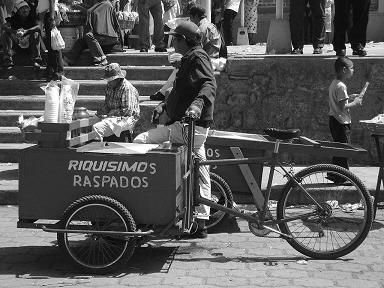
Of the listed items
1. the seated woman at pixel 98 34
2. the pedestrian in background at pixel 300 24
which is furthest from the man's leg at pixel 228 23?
the pedestrian in background at pixel 300 24

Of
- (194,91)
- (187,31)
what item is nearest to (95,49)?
(187,31)

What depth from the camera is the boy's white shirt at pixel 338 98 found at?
26.3 ft

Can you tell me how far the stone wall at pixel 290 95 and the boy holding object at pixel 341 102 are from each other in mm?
1611

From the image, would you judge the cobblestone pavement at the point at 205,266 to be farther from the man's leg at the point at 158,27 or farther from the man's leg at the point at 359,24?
the man's leg at the point at 158,27

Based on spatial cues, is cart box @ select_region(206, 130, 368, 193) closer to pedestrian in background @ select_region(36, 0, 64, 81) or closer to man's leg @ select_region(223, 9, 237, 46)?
pedestrian in background @ select_region(36, 0, 64, 81)

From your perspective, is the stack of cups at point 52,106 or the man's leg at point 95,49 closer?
the stack of cups at point 52,106

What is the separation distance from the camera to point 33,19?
12.0 meters

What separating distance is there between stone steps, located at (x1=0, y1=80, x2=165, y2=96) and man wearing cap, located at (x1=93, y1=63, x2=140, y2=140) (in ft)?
7.95

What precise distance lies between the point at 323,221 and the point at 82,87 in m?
5.98

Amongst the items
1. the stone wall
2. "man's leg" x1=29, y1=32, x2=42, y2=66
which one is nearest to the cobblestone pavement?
the stone wall

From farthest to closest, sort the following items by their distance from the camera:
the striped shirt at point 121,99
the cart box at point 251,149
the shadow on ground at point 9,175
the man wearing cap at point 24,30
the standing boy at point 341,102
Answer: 1. the man wearing cap at point 24,30
2. the shadow on ground at point 9,175
3. the striped shirt at point 121,99
4. the standing boy at point 341,102
5. the cart box at point 251,149

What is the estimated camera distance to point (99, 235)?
5.89m

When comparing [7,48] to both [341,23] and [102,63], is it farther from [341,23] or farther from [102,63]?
[341,23]

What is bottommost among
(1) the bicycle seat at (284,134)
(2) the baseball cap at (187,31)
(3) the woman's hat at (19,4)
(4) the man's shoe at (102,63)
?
(1) the bicycle seat at (284,134)
